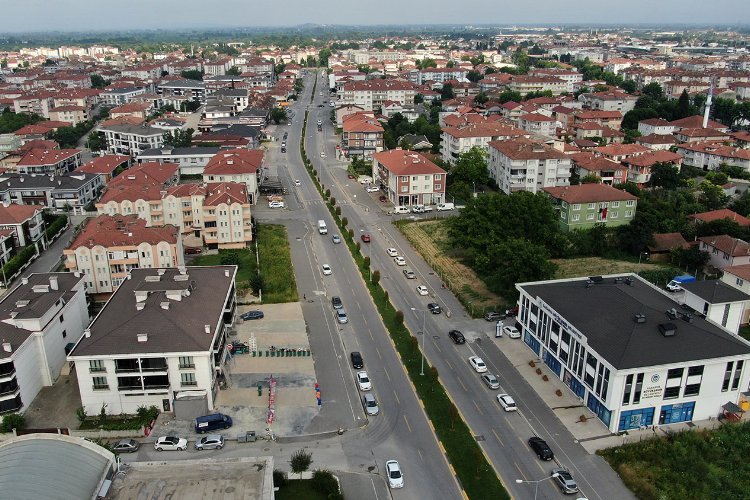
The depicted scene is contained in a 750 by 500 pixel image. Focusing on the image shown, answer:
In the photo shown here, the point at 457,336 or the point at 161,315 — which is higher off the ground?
the point at 161,315

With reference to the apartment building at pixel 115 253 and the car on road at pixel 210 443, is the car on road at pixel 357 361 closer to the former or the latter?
the car on road at pixel 210 443

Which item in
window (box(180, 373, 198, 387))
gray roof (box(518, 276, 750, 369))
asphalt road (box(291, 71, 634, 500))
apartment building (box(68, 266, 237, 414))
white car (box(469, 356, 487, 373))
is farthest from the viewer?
white car (box(469, 356, 487, 373))

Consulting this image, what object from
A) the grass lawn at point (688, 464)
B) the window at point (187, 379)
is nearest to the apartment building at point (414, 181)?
the window at point (187, 379)

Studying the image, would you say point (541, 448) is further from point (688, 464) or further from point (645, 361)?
point (645, 361)

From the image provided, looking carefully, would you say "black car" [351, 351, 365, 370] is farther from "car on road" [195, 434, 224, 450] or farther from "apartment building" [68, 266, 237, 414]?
"car on road" [195, 434, 224, 450]

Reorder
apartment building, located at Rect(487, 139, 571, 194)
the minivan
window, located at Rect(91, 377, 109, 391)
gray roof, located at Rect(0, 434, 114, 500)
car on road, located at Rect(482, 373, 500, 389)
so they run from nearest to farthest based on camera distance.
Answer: gray roof, located at Rect(0, 434, 114, 500) < the minivan < window, located at Rect(91, 377, 109, 391) < car on road, located at Rect(482, 373, 500, 389) < apartment building, located at Rect(487, 139, 571, 194)

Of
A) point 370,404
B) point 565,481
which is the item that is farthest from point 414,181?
point 565,481

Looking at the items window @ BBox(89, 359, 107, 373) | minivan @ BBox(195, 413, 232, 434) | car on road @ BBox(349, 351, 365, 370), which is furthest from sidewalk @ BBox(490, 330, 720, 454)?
window @ BBox(89, 359, 107, 373)
